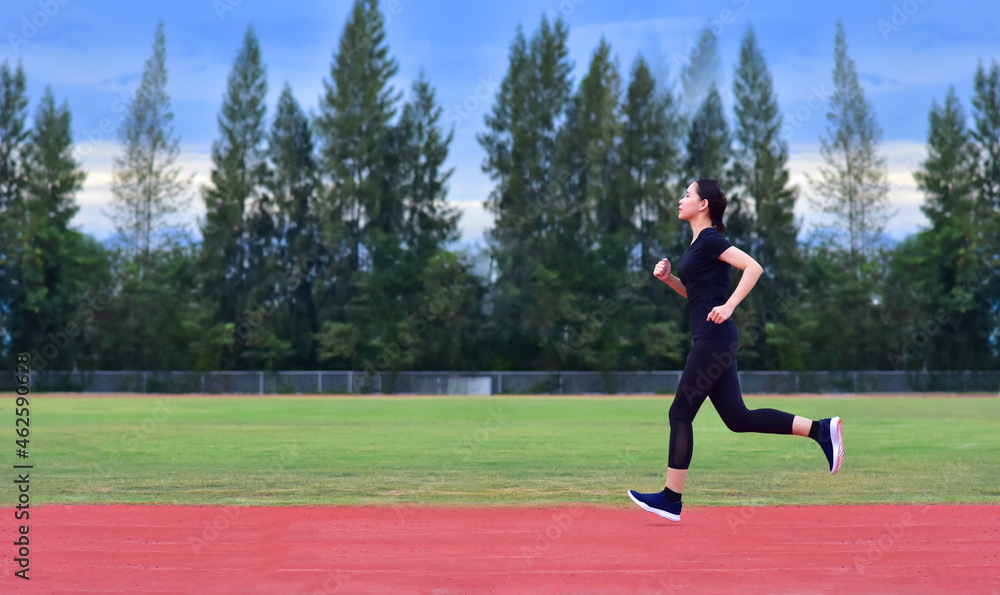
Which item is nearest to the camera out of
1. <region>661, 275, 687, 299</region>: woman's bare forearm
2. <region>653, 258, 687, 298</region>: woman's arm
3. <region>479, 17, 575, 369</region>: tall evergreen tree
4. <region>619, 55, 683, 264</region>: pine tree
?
<region>653, 258, 687, 298</region>: woman's arm

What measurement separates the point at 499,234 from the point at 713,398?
183ft

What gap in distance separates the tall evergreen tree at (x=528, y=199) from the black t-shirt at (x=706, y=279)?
173 feet

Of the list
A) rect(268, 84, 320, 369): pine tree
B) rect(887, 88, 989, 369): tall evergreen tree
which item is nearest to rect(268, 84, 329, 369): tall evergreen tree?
rect(268, 84, 320, 369): pine tree

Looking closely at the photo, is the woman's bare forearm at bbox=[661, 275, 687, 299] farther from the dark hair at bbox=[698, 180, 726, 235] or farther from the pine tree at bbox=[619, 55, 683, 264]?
the pine tree at bbox=[619, 55, 683, 264]

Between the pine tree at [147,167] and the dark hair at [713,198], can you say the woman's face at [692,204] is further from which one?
the pine tree at [147,167]

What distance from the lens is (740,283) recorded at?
6.37m

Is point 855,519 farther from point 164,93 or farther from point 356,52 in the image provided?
point 164,93

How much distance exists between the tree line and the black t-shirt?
2044 inches

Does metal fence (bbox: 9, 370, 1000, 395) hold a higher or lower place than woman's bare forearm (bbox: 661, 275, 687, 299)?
lower

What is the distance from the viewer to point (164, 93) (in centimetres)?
6412

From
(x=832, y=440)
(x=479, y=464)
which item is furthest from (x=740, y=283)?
(x=479, y=464)

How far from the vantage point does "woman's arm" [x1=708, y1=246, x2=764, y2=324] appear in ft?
20.8

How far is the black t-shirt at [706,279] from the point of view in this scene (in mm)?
6656

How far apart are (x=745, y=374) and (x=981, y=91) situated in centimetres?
2719
